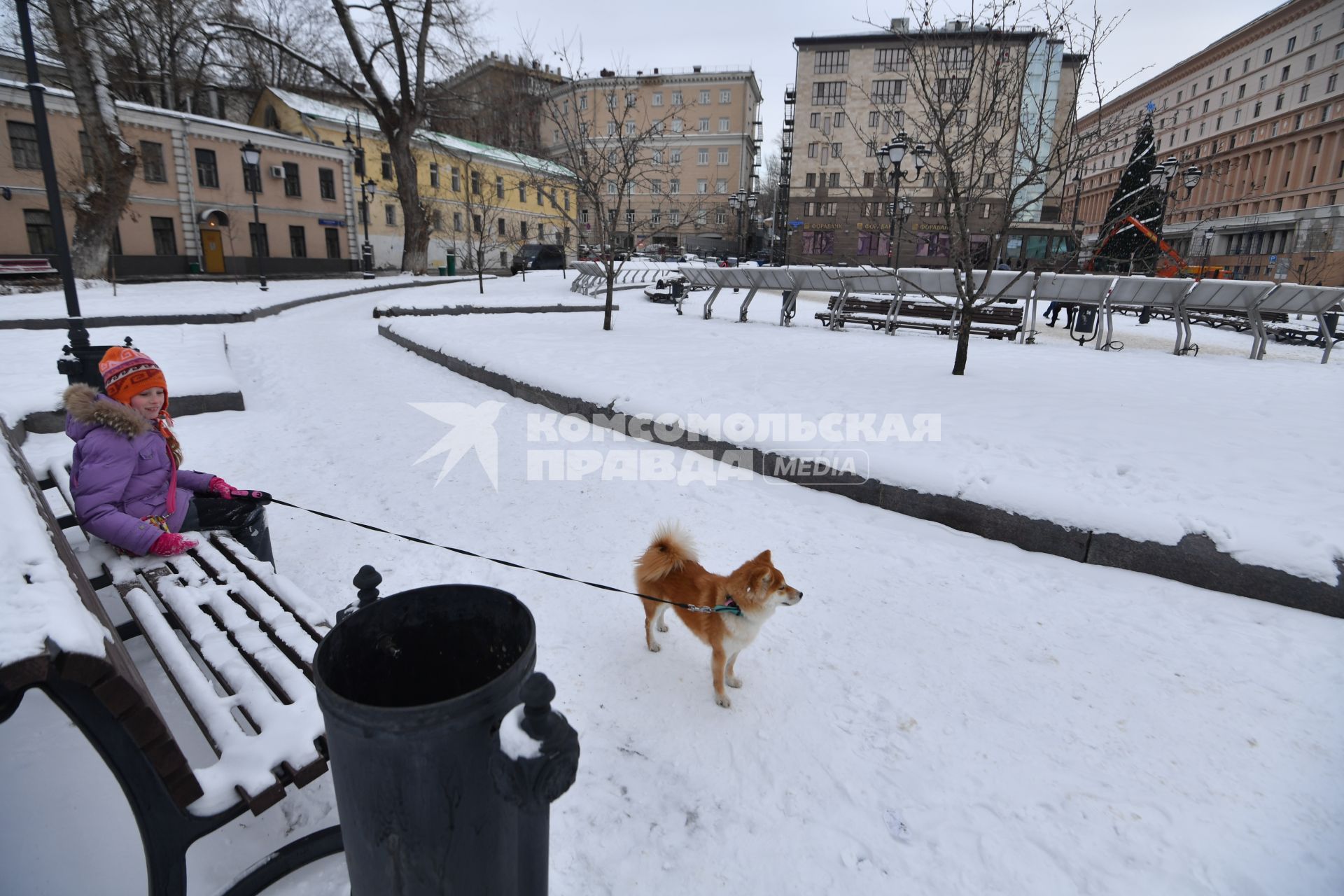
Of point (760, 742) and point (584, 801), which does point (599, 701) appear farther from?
point (760, 742)

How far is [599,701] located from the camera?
2957mm

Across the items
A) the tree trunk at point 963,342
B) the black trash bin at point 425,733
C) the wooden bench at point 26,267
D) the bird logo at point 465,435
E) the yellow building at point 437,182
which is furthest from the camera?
the yellow building at point 437,182

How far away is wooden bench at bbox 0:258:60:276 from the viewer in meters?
20.8

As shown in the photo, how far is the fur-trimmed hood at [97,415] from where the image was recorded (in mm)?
2752

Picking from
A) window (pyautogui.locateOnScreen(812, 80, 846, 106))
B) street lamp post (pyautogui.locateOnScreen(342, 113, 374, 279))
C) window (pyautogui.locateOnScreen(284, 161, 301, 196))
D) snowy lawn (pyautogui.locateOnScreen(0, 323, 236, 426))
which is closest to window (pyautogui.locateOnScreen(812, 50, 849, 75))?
window (pyautogui.locateOnScreen(812, 80, 846, 106))

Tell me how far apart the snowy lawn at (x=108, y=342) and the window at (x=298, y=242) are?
25.6 metres

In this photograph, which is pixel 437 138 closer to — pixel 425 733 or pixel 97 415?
pixel 97 415

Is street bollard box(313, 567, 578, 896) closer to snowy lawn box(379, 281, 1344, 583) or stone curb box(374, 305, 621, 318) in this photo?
snowy lawn box(379, 281, 1344, 583)

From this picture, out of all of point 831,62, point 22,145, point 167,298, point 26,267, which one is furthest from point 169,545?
point 831,62

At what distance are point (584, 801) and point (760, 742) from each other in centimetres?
78

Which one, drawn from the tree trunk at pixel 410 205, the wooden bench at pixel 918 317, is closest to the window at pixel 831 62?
the tree trunk at pixel 410 205

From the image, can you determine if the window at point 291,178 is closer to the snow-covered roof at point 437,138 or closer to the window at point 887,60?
the snow-covered roof at point 437,138

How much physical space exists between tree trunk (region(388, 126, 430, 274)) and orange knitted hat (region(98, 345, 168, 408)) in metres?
28.5

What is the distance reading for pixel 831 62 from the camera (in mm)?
56781
